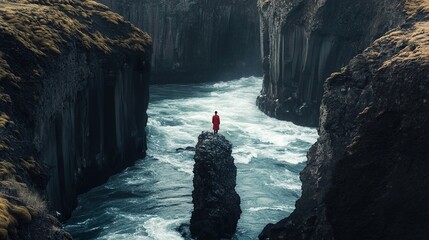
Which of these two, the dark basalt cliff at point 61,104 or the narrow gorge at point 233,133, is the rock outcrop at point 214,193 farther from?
the dark basalt cliff at point 61,104

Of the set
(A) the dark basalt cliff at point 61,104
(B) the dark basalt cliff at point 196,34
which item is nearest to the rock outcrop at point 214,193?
(A) the dark basalt cliff at point 61,104

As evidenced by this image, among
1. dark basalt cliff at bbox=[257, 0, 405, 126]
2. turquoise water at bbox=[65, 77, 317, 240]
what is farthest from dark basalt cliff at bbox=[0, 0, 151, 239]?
dark basalt cliff at bbox=[257, 0, 405, 126]

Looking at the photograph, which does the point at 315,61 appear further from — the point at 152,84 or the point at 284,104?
the point at 152,84

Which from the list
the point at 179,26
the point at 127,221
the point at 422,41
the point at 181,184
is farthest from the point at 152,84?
the point at 422,41

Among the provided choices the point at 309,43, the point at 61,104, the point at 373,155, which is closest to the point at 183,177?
the point at 61,104

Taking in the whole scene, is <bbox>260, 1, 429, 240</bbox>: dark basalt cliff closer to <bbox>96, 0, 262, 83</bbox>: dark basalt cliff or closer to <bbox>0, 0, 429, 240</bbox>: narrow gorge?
<bbox>0, 0, 429, 240</bbox>: narrow gorge
